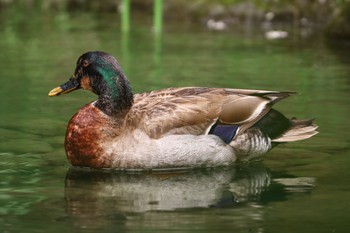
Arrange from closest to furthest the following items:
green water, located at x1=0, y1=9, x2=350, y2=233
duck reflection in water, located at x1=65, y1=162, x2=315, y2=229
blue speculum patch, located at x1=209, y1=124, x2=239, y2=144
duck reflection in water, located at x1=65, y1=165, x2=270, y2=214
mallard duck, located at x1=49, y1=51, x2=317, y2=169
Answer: green water, located at x1=0, y1=9, x2=350, y2=233
duck reflection in water, located at x1=65, y1=162, x2=315, y2=229
duck reflection in water, located at x1=65, y1=165, x2=270, y2=214
mallard duck, located at x1=49, y1=51, x2=317, y2=169
blue speculum patch, located at x1=209, y1=124, x2=239, y2=144

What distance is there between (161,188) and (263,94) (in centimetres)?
146

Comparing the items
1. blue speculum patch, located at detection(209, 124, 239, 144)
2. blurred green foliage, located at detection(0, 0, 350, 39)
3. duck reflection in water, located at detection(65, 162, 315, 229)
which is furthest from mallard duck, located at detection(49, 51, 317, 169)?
blurred green foliage, located at detection(0, 0, 350, 39)

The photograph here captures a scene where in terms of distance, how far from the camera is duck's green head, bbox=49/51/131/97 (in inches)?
362

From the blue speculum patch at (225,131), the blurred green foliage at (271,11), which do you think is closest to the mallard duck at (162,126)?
the blue speculum patch at (225,131)

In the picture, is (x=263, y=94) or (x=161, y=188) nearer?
(x=161, y=188)

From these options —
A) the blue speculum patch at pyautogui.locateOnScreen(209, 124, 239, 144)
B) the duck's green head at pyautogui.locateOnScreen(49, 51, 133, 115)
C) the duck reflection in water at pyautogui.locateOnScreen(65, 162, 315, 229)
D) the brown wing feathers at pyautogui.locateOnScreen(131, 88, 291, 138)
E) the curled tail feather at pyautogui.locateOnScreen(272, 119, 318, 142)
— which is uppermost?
the duck's green head at pyautogui.locateOnScreen(49, 51, 133, 115)

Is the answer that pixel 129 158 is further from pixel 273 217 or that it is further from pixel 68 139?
pixel 273 217

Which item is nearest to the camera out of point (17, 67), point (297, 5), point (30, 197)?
point (30, 197)

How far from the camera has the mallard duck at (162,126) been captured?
8.93 m

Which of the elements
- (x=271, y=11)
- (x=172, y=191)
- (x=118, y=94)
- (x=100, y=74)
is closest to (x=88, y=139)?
(x=118, y=94)

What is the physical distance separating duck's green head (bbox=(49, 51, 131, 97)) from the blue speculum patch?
0.84 meters

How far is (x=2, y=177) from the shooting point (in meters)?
8.73

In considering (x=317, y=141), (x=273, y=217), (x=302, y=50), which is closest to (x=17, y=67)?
(x=302, y=50)

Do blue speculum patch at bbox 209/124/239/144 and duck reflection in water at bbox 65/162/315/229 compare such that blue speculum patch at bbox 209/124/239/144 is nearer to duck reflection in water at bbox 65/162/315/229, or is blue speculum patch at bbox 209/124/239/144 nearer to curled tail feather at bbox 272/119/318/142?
duck reflection in water at bbox 65/162/315/229
